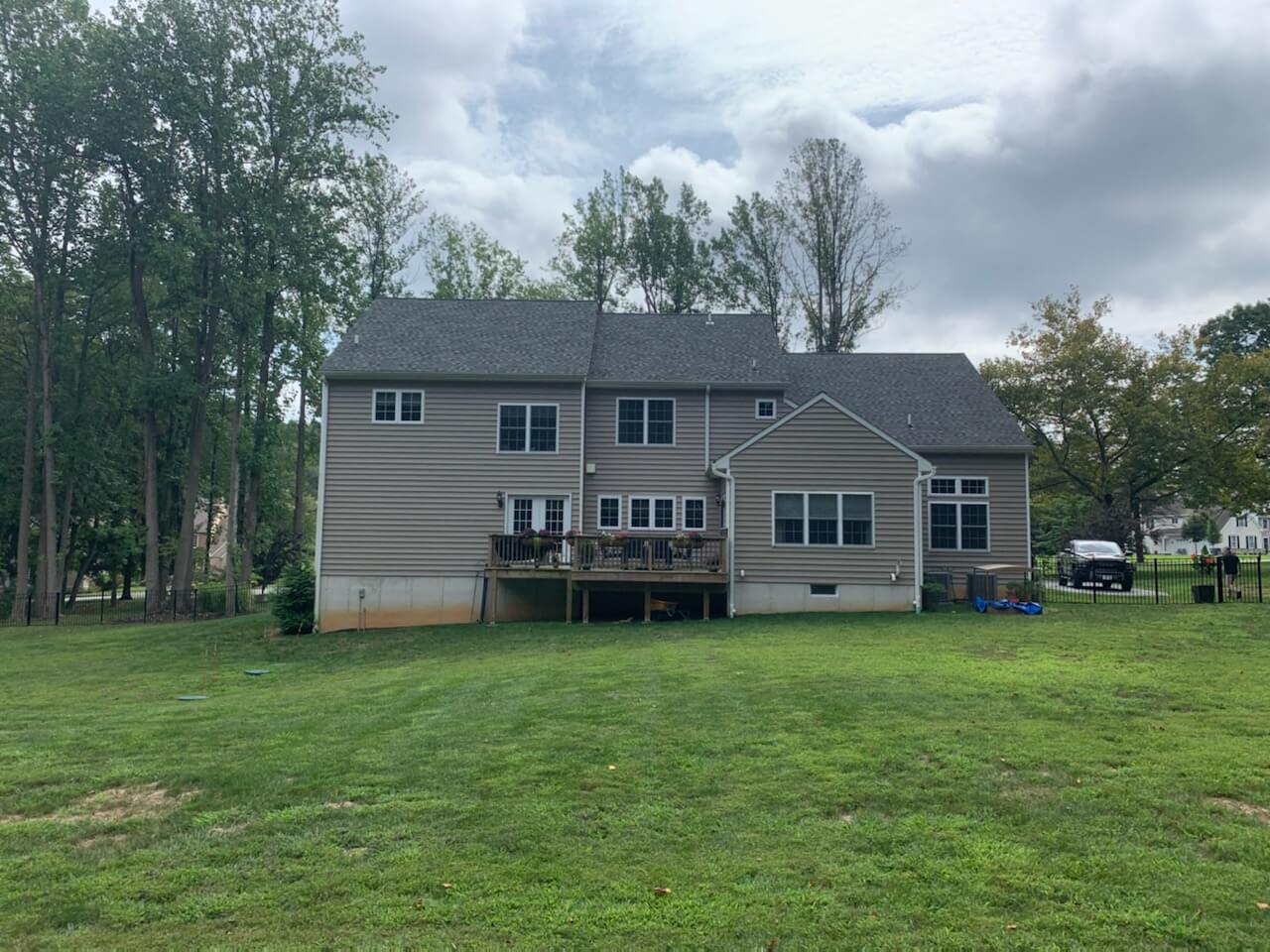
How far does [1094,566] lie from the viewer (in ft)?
74.7

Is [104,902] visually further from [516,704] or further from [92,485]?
[92,485]

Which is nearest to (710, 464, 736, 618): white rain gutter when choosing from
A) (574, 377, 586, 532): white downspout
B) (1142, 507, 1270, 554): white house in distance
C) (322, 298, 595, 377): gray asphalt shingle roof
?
(574, 377, 586, 532): white downspout

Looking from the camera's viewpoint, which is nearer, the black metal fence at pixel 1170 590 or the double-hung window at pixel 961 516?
the black metal fence at pixel 1170 590

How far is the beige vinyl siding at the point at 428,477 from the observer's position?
19.8m

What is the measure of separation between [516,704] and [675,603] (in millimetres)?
11632

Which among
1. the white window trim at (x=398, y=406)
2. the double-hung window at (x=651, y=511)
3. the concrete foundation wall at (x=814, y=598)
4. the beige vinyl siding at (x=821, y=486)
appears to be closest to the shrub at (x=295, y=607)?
the white window trim at (x=398, y=406)

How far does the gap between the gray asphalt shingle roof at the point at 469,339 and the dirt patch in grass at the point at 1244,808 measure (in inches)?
657

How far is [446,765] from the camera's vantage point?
6203 mm

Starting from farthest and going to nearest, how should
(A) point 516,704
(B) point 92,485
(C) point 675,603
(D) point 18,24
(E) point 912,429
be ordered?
(B) point 92,485 < (D) point 18,24 < (E) point 912,429 < (C) point 675,603 < (A) point 516,704

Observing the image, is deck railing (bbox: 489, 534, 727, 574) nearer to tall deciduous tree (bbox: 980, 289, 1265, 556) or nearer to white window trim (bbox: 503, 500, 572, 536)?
white window trim (bbox: 503, 500, 572, 536)

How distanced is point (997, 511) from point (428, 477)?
15.3 m

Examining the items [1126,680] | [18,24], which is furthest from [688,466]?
[18,24]

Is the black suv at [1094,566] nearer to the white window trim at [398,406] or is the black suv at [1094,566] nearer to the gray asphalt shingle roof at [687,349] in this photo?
the gray asphalt shingle roof at [687,349]

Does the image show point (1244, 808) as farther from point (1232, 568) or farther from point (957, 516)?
point (1232, 568)
